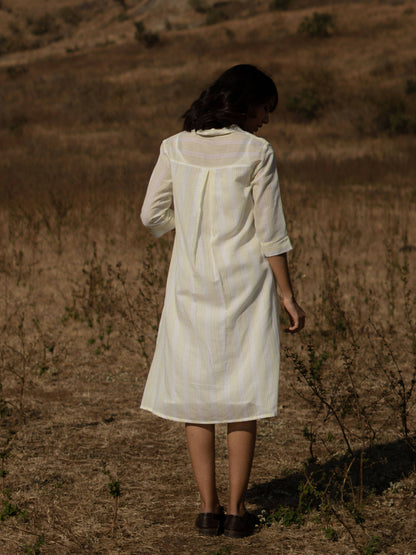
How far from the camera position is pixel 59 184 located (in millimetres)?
11461

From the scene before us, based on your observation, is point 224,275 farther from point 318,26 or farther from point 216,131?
point 318,26

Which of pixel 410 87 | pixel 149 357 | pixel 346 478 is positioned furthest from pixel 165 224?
pixel 410 87

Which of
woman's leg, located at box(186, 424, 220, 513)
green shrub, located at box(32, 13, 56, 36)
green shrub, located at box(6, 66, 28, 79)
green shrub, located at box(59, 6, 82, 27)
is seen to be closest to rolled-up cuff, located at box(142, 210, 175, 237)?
woman's leg, located at box(186, 424, 220, 513)

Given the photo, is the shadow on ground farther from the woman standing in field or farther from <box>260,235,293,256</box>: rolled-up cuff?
<box>260,235,293,256</box>: rolled-up cuff

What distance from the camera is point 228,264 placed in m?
2.94

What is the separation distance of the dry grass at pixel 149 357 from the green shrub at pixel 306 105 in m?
2.96

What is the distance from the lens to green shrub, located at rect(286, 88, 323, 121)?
73.7ft

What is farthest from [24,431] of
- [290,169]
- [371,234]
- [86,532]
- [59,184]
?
[290,169]

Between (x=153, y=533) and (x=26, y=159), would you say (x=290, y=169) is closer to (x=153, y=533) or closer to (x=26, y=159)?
(x=26, y=159)

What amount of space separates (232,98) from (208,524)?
1.65m

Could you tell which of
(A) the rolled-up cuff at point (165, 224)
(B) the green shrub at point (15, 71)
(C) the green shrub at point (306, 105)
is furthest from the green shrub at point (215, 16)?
(A) the rolled-up cuff at point (165, 224)

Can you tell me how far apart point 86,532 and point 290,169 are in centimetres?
1098

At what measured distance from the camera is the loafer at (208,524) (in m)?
3.24

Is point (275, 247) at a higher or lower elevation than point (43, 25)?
lower
